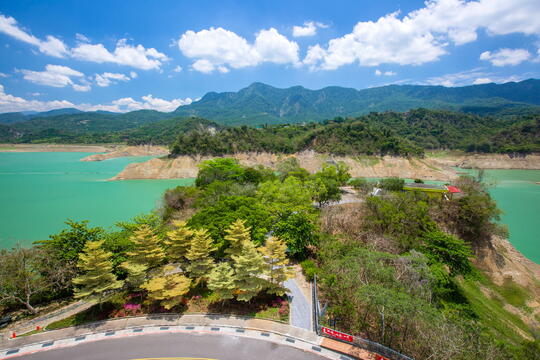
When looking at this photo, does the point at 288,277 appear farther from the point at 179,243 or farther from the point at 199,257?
the point at 179,243

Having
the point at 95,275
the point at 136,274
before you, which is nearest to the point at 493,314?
the point at 136,274

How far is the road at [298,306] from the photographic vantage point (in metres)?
11.3

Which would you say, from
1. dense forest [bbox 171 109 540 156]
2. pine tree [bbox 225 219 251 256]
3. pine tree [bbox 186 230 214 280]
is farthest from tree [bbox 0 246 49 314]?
dense forest [bbox 171 109 540 156]

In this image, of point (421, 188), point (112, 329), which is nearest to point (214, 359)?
point (112, 329)

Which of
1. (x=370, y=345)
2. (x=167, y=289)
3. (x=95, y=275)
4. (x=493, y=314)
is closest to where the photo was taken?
(x=370, y=345)

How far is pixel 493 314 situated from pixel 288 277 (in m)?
13.5

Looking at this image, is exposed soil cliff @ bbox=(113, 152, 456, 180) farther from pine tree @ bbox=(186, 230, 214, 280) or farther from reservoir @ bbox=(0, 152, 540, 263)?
pine tree @ bbox=(186, 230, 214, 280)

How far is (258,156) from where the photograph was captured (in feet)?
263

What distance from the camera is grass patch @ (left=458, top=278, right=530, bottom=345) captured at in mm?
13175

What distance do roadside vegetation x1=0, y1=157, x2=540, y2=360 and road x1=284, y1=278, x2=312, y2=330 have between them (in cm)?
55

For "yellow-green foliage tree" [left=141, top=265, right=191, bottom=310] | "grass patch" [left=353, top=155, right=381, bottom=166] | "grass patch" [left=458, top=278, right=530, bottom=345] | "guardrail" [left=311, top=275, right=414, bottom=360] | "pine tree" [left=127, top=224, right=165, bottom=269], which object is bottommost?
"grass patch" [left=458, top=278, right=530, bottom=345]

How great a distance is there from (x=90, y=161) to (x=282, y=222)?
362 ft

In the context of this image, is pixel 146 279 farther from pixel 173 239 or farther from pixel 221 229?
pixel 221 229

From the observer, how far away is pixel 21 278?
11.8m
